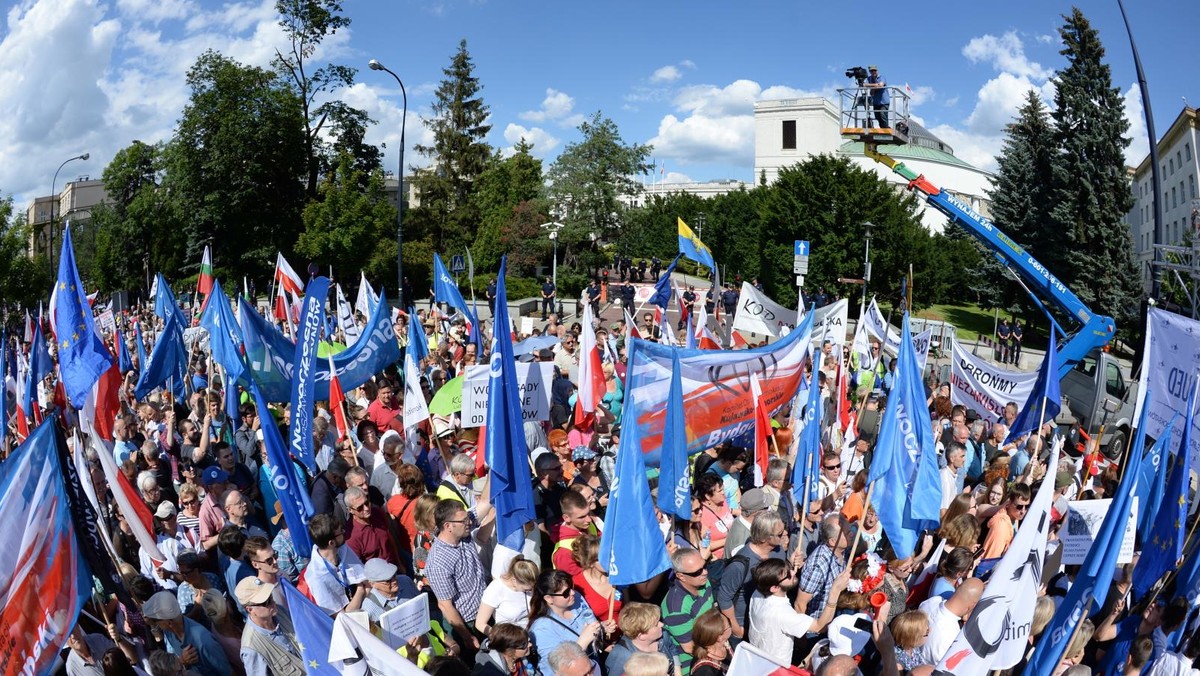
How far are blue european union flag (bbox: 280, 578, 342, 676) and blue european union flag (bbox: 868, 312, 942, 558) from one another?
383 cm

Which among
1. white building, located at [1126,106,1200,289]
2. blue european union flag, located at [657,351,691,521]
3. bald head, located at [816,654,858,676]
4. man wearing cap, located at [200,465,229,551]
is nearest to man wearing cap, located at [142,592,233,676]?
man wearing cap, located at [200,465,229,551]

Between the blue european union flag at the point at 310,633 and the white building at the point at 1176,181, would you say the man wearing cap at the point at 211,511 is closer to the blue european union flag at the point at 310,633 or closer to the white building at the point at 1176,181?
the blue european union flag at the point at 310,633

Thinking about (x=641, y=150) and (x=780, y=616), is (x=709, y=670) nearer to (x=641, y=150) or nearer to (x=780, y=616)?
(x=780, y=616)

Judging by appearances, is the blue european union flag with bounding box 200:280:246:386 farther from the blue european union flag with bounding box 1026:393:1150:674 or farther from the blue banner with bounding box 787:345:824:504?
the blue european union flag with bounding box 1026:393:1150:674

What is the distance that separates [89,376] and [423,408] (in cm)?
337

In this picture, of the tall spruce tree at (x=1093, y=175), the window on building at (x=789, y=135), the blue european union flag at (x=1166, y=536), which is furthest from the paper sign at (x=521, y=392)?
the window on building at (x=789, y=135)

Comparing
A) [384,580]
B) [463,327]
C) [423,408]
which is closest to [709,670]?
[384,580]

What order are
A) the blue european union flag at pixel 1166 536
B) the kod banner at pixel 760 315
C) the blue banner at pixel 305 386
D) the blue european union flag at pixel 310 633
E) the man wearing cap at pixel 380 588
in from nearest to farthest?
→ the blue european union flag at pixel 310 633 < the man wearing cap at pixel 380 588 < the blue european union flag at pixel 1166 536 < the blue banner at pixel 305 386 < the kod banner at pixel 760 315

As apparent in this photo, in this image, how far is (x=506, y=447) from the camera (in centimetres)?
616

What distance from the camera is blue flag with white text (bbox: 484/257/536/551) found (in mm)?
6023

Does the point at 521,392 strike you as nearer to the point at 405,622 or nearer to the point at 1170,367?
the point at 405,622

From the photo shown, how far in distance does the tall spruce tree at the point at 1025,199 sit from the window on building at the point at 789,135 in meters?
→ 45.2

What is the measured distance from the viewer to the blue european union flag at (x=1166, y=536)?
5707mm

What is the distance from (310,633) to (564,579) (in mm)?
1312
